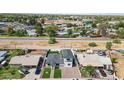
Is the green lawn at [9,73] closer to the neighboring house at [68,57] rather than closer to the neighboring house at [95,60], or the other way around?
the neighboring house at [68,57]

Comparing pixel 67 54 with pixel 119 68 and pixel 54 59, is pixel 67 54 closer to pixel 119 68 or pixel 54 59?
pixel 54 59

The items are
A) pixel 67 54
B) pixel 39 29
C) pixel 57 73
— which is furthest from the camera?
pixel 39 29

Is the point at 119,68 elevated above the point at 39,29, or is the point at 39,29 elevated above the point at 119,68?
the point at 39,29

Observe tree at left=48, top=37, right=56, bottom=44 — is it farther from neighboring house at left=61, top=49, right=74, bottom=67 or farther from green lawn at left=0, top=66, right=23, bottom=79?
green lawn at left=0, top=66, right=23, bottom=79

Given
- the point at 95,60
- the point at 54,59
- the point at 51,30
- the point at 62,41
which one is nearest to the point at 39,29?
the point at 51,30

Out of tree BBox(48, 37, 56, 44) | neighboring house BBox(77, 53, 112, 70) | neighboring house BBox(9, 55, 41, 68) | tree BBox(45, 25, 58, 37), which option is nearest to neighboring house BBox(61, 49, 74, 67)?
neighboring house BBox(77, 53, 112, 70)
